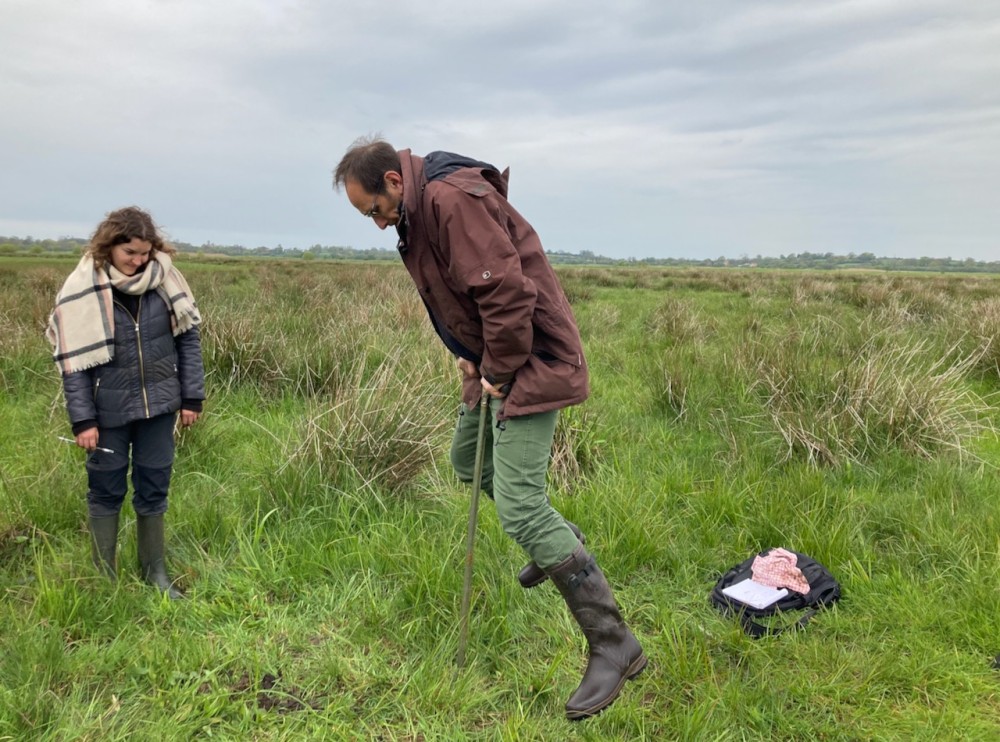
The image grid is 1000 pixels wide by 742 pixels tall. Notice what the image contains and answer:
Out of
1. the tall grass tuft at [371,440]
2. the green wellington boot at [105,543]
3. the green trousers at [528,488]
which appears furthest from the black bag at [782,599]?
the green wellington boot at [105,543]

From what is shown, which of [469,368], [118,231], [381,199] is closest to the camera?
[381,199]

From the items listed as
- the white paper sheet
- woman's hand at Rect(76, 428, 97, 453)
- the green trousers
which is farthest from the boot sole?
woman's hand at Rect(76, 428, 97, 453)

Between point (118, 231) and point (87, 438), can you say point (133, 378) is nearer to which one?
point (87, 438)

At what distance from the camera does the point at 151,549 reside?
122 inches

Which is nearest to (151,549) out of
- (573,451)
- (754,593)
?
(573,451)

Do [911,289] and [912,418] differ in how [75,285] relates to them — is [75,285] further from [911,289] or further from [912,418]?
[911,289]

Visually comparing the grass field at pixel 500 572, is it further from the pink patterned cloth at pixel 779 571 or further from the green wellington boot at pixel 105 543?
the pink patterned cloth at pixel 779 571

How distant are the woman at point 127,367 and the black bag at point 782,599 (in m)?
2.49

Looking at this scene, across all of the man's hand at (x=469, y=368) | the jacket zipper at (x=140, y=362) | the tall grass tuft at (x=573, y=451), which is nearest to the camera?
the man's hand at (x=469, y=368)

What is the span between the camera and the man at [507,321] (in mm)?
2090

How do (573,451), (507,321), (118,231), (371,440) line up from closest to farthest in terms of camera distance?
(507,321), (118,231), (371,440), (573,451)

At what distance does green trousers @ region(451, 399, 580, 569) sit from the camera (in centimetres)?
233

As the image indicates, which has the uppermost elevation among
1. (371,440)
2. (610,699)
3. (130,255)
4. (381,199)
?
(381,199)

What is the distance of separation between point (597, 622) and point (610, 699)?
256 millimetres
